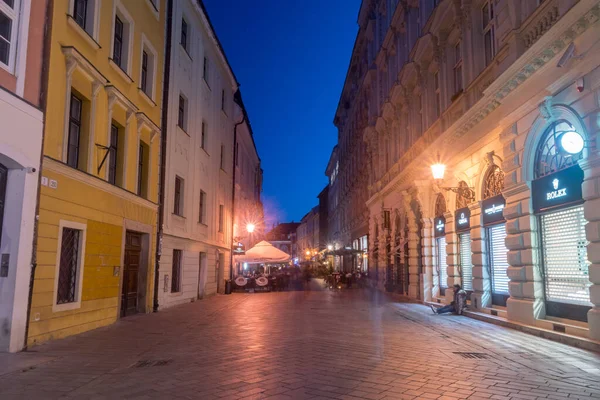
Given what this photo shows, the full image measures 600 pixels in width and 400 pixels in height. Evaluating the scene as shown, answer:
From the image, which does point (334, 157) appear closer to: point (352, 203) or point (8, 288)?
point (352, 203)

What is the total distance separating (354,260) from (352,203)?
5.23 m

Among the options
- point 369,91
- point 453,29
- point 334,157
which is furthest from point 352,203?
point 453,29

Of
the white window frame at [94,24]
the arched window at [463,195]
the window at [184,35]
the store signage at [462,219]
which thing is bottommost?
the store signage at [462,219]

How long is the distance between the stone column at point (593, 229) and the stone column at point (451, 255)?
312 inches

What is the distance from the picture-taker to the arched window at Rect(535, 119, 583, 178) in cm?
994

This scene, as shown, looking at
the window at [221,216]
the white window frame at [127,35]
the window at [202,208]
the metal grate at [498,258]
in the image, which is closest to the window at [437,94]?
the metal grate at [498,258]

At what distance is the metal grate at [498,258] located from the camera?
1361 centimetres

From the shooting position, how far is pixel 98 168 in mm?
11898

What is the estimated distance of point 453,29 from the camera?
17.4m

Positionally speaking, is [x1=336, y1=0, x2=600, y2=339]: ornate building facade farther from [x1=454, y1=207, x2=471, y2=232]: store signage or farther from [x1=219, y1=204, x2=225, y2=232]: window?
[x1=219, y1=204, x2=225, y2=232]: window

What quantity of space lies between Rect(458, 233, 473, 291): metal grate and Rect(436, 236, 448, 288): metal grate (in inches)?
64.4

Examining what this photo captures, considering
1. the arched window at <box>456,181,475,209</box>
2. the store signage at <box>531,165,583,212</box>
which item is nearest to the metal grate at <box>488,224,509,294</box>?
the arched window at <box>456,181,475,209</box>

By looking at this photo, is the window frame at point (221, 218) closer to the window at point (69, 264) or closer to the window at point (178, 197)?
the window at point (178, 197)

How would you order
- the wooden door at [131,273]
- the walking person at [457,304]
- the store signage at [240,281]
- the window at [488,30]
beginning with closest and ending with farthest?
the wooden door at [131,273] → the window at [488,30] → the walking person at [457,304] → the store signage at [240,281]
